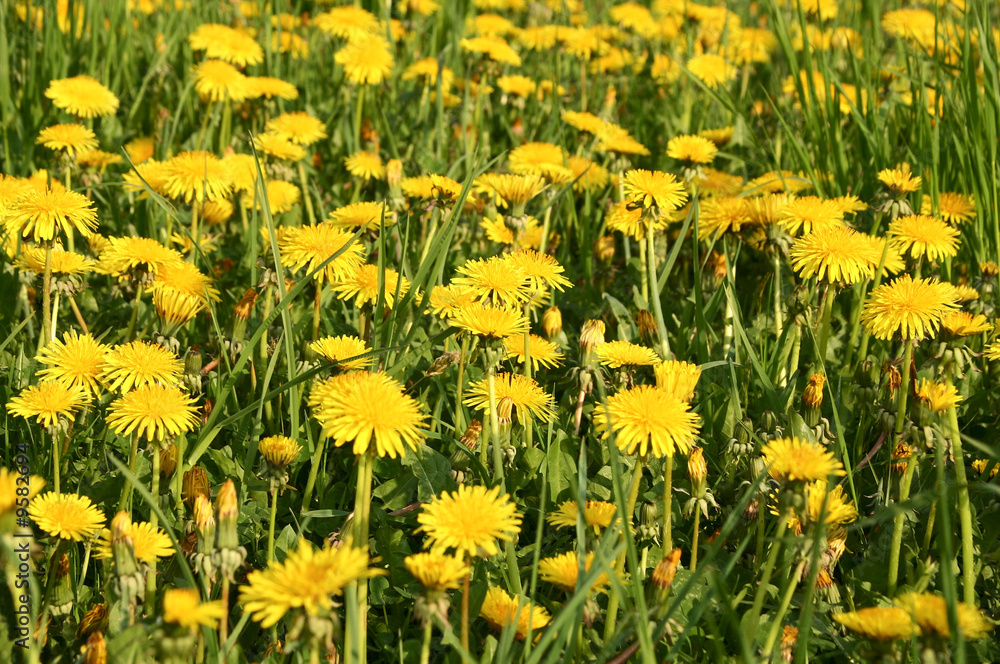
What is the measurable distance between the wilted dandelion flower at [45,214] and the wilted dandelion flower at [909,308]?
6.22 feet

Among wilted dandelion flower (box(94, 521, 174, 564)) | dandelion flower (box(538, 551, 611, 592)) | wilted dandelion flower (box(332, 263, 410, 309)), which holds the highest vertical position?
wilted dandelion flower (box(332, 263, 410, 309))

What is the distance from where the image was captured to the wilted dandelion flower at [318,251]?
226 centimetres

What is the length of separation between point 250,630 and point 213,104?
8.45ft

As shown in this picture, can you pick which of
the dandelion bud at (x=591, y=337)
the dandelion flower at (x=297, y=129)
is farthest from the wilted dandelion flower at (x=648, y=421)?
the dandelion flower at (x=297, y=129)

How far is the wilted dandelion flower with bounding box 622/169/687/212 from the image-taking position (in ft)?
8.47

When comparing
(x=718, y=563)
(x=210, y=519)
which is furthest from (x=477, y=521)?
(x=718, y=563)

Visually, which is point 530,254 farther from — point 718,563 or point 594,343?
point 718,563

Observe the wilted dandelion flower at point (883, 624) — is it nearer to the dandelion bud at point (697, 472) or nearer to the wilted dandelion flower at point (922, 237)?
the dandelion bud at point (697, 472)

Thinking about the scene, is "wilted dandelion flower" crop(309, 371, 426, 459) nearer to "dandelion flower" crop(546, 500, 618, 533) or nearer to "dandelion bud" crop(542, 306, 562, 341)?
Answer: "dandelion flower" crop(546, 500, 618, 533)

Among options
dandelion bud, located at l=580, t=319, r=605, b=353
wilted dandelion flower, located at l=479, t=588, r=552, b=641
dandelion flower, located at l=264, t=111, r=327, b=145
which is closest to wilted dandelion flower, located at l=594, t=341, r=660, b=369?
dandelion bud, located at l=580, t=319, r=605, b=353

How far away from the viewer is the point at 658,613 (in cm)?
162

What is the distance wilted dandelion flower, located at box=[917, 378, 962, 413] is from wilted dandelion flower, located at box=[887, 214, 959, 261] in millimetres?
629

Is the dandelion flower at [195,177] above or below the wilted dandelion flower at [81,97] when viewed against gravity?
below

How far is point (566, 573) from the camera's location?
1.60m
